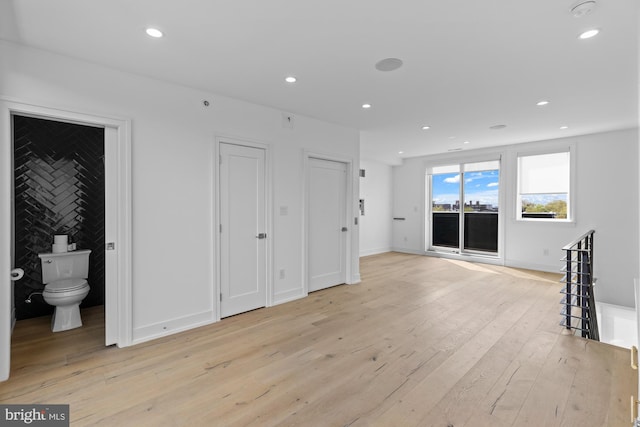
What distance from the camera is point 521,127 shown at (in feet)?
16.0

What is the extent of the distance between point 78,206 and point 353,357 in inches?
152

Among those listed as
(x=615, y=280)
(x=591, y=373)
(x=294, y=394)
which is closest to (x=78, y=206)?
(x=294, y=394)

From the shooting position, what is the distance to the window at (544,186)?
5.77m

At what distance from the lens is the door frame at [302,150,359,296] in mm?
4227

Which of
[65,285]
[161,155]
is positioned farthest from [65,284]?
[161,155]

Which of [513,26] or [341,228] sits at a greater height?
[513,26]

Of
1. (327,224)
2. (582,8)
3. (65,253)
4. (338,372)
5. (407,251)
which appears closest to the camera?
(582,8)

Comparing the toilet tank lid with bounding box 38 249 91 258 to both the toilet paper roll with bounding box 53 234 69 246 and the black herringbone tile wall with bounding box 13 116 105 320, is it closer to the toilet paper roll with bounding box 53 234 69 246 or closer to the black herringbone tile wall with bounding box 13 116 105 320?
the toilet paper roll with bounding box 53 234 69 246

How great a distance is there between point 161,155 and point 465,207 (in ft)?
22.1

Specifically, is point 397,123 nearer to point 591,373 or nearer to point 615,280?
point 591,373

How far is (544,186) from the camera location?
238 inches

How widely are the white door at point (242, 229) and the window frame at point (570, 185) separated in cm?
553

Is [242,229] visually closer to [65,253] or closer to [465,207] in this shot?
[65,253]

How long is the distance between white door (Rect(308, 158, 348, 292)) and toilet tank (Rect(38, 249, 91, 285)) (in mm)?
2864
